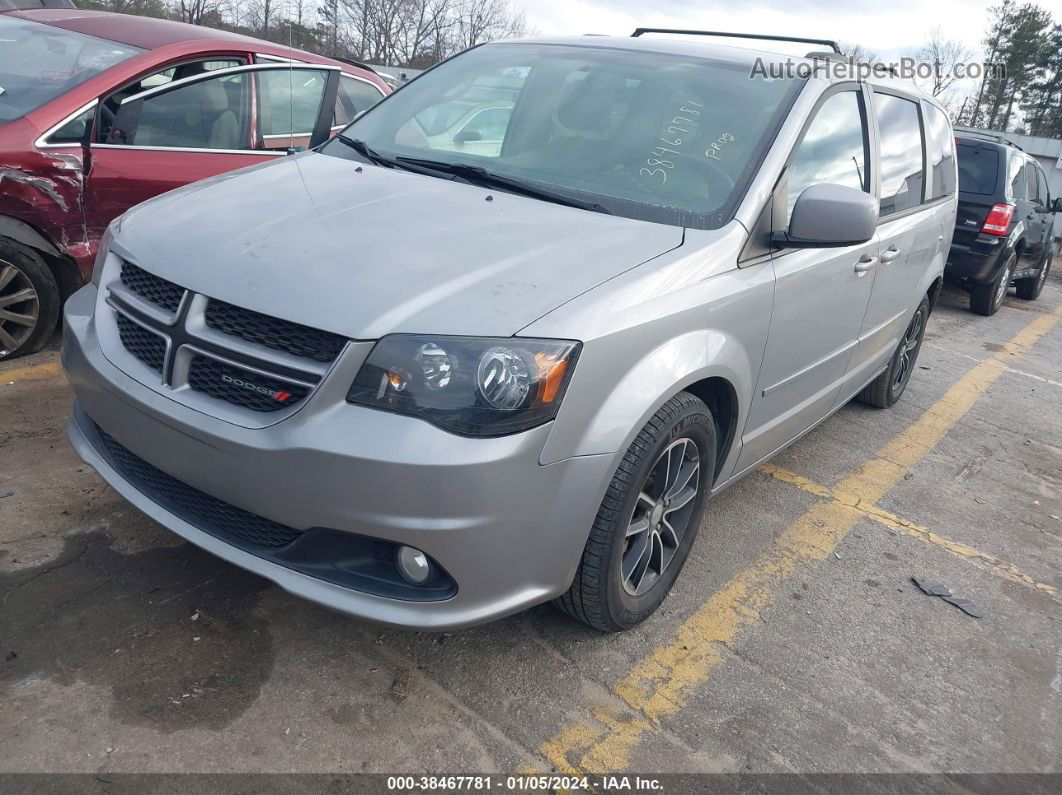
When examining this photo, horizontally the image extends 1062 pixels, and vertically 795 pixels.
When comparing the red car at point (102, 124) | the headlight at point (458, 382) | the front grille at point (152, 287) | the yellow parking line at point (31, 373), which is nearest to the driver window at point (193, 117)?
the red car at point (102, 124)

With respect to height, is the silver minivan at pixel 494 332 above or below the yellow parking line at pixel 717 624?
above

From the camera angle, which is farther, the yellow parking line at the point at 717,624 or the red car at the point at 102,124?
the red car at the point at 102,124

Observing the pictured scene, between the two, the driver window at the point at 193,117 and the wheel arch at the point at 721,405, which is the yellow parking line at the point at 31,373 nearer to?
the driver window at the point at 193,117

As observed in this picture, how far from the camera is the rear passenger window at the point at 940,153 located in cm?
457

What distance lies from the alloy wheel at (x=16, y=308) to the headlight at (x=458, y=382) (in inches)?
112

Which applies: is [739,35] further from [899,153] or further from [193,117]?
[193,117]

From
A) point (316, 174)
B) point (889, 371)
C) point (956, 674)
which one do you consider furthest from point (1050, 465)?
point (316, 174)

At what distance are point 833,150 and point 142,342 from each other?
2593 millimetres

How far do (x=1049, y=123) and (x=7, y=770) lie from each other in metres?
53.1

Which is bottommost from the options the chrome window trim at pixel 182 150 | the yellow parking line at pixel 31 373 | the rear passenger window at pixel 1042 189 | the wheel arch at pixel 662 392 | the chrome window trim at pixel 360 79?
the yellow parking line at pixel 31 373

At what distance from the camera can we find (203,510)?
7.65 feet

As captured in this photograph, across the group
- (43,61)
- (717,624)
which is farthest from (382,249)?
(43,61)

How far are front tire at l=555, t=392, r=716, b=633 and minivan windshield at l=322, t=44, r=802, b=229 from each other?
682 millimetres

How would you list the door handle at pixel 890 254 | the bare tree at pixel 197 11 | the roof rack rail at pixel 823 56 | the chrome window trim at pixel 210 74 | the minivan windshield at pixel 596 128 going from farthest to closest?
the bare tree at pixel 197 11 → the chrome window trim at pixel 210 74 → the door handle at pixel 890 254 → the roof rack rail at pixel 823 56 → the minivan windshield at pixel 596 128
